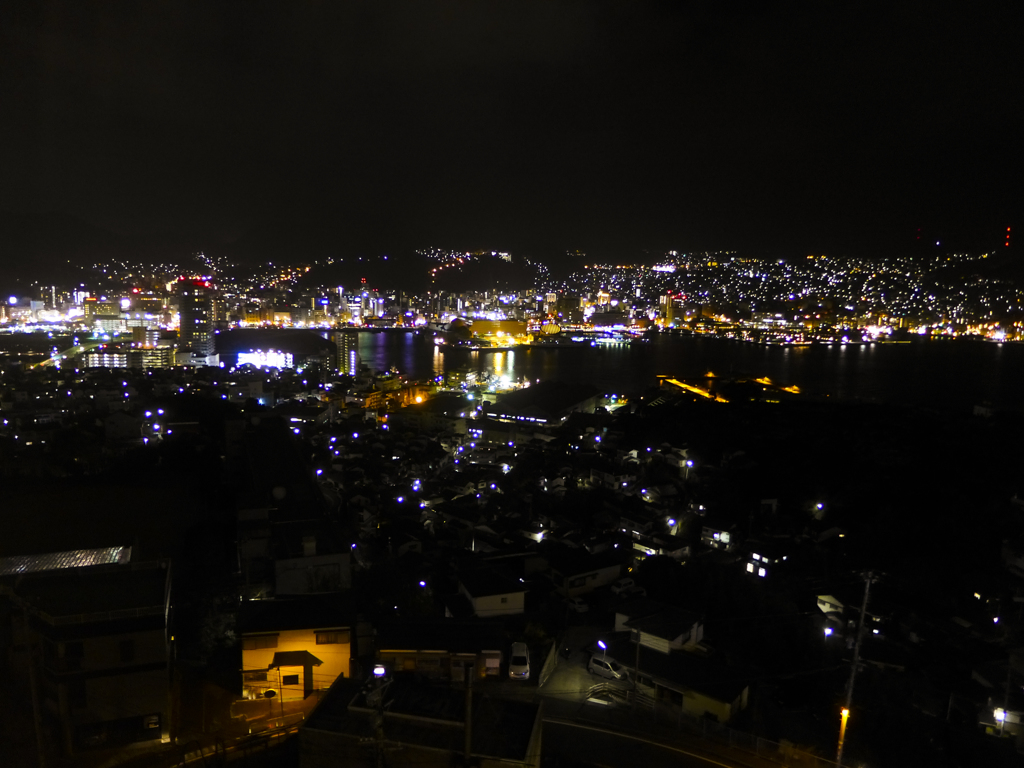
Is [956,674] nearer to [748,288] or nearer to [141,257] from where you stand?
[748,288]

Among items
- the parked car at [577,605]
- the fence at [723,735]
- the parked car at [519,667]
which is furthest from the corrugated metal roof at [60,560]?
the fence at [723,735]

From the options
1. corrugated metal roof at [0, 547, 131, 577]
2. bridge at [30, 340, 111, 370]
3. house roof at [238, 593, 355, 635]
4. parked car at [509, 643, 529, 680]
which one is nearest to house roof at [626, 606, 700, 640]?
parked car at [509, 643, 529, 680]

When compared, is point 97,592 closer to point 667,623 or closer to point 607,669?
point 607,669

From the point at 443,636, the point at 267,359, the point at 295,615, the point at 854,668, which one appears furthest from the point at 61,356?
the point at 854,668

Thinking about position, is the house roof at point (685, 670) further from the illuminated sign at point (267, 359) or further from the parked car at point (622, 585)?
the illuminated sign at point (267, 359)

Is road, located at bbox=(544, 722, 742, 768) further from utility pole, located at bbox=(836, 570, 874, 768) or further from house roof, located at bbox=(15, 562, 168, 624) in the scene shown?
house roof, located at bbox=(15, 562, 168, 624)

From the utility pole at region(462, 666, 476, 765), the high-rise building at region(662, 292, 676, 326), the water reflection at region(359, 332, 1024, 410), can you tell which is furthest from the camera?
the high-rise building at region(662, 292, 676, 326)

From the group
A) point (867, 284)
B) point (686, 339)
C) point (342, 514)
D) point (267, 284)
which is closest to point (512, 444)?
point (342, 514)
